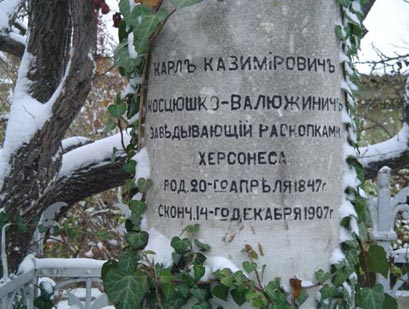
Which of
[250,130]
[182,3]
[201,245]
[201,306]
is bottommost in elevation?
[201,306]

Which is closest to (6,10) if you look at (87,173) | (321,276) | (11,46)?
(11,46)

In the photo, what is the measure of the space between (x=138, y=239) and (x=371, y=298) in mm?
1013

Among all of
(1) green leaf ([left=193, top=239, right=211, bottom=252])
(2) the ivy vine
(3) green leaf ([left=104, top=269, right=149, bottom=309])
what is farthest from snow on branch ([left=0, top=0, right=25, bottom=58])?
(1) green leaf ([left=193, top=239, right=211, bottom=252])

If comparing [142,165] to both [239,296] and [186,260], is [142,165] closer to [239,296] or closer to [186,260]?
[186,260]

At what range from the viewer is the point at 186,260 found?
277cm

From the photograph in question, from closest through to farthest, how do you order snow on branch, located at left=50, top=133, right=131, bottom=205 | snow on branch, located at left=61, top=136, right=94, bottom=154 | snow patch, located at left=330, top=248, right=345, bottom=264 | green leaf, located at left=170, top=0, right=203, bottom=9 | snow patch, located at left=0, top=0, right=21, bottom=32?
green leaf, located at left=170, top=0, right=203, bottom=9, snow patch, located at left=330, top=248, right=345, bottom=264, snow patch, located at left=0, top=0, right=21, bottom=32, snow on branch, located at left=50, top=133, right=131, bottom=205, snow on branch, located at left=61, top=136, right=94, bottom=154

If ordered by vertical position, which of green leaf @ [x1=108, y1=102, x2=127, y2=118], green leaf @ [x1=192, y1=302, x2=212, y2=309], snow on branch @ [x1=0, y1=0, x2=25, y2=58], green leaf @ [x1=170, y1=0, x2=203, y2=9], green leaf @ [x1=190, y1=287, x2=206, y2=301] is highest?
snow on branch @ [x1=0, y1=0, x2=25, y2=58]

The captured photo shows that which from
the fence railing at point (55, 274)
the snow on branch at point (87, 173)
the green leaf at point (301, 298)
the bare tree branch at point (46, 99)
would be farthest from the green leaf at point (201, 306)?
the snow on branch at point (87, 173)

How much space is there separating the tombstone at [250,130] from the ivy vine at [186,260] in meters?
0.08

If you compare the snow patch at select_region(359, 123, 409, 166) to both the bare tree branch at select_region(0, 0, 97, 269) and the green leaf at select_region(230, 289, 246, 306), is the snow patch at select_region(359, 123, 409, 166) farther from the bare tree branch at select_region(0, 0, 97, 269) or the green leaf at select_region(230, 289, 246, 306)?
the green leaf at select_region(230, 289, 246, 306)

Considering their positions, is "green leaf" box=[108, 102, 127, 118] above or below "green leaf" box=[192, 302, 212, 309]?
above

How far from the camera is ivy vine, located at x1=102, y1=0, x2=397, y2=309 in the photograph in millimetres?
2727

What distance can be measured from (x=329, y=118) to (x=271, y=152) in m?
0.31

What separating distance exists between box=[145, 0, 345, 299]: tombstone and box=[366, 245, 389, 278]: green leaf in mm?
412
